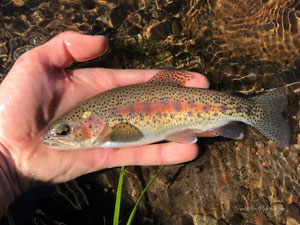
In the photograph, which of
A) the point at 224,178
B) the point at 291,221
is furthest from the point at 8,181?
Result: the point at 291,221

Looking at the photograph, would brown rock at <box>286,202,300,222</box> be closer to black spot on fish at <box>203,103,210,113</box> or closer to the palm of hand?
the palm of hand

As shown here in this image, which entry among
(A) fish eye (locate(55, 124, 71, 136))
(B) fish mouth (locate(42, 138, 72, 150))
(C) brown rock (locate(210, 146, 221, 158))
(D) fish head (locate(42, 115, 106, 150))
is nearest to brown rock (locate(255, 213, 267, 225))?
(C) brown rock (locate(210, 146, 221, 158))

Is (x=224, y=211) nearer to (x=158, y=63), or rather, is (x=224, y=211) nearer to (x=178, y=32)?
(x=158, y=63)

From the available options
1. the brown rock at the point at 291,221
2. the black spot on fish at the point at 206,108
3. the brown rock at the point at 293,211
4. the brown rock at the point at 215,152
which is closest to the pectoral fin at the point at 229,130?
the black spot on fish at the point at 206,108

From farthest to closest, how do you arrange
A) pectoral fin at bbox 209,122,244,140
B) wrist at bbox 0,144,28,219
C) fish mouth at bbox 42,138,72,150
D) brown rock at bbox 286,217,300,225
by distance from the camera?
1. brown rock at bbox 286,217,300,225
2. pectoral fin at bbox 209,122,244,140
3. fish mouth at bbox 42,138,72,150
4. wrist at bbox 0,144,28,219

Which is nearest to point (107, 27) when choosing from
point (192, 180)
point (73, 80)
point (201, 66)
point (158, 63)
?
point (158, 63)

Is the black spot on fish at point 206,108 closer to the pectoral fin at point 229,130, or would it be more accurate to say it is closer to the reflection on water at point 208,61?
the pectoral fin at point 229,130

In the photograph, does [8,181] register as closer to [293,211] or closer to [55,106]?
[55,106]
